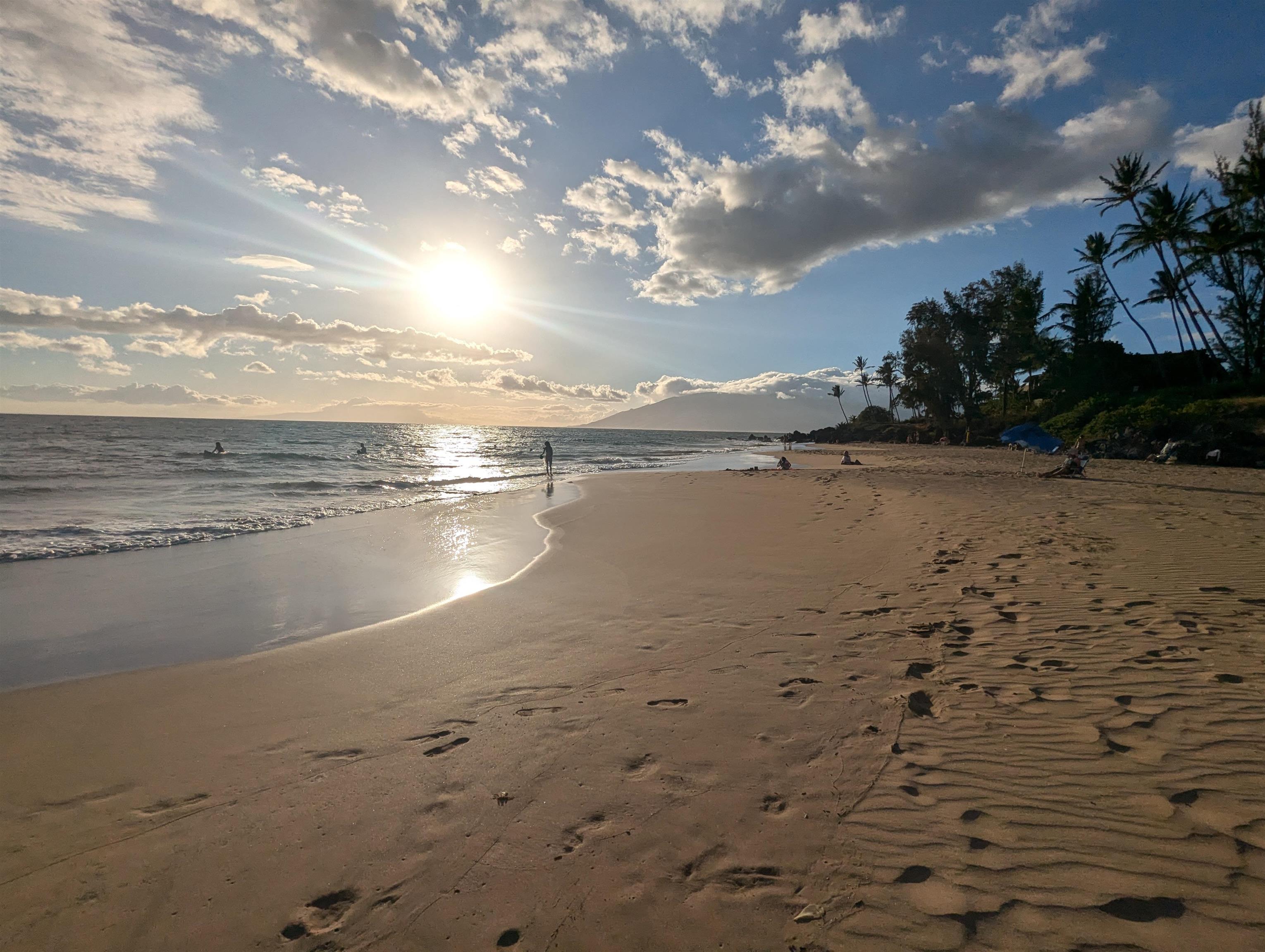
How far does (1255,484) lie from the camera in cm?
1508

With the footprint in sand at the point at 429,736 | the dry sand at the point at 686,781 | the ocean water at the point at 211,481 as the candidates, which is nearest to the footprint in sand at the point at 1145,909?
the dry sand at the point at 686,781

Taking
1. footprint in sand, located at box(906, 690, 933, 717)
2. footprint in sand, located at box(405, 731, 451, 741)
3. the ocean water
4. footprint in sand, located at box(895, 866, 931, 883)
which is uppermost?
the ocean water

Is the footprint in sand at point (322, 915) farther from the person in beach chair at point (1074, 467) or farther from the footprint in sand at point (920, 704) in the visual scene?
the person in beach chair at point (1074, 467)

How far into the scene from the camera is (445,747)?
12.8ft

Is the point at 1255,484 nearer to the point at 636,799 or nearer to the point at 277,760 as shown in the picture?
the point at 636,799

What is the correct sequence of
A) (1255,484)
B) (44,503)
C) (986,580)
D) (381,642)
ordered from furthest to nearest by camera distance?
(44,503) < (1255,484) < (986,580) < (381,642)

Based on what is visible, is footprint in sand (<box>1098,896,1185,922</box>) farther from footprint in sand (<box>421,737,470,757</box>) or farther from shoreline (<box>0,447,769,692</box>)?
shoreline (<box>0,447,769,692</box>)

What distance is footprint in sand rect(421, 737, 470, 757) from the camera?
3.83m

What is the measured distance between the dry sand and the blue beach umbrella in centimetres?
1488

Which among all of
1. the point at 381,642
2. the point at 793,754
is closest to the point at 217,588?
the point at 381,642

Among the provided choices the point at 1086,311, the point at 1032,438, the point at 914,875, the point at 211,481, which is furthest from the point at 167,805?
the point at 1086,311

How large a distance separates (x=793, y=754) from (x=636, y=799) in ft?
3.67

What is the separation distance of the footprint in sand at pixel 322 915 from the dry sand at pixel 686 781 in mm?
15

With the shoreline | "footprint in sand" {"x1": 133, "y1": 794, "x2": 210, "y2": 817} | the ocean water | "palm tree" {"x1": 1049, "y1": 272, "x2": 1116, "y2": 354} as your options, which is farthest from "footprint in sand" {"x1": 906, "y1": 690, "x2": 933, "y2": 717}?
"palm tree" {"x1": 1049, "y1": 272, "x2": 1116, "y2": 354}
